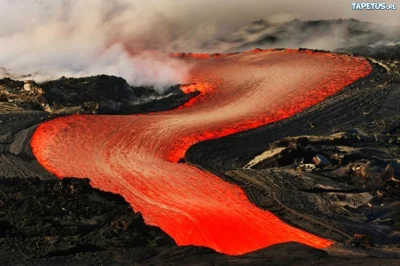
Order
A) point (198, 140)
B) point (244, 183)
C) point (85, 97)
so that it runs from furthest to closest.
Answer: point (85, 97) < point (198, 140) < point (244, 183)

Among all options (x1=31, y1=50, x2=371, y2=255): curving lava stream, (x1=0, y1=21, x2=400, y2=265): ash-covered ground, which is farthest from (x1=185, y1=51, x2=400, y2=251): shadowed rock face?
(x1=31, y1=50, x2=371, y2=255): curving lava stream

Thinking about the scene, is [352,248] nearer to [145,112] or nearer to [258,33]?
[145,112]

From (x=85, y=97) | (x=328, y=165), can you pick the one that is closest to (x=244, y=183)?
(x=328, y=165)

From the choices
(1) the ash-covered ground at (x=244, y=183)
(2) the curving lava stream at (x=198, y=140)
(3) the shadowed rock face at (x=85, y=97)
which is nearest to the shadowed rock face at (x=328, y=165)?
(1) the ash-covered ground at (x=244, y=183)

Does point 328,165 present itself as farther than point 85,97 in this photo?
No

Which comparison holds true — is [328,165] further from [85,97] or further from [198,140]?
[85,97]

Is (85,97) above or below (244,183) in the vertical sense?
above

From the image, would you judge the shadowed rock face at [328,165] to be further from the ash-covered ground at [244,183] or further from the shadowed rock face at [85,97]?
the shadowed rock face at [85,97]
